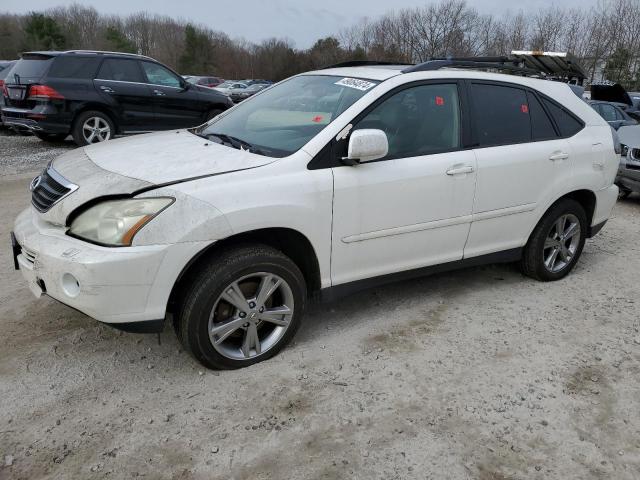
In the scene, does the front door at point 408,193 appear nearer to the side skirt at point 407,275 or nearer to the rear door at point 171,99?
the side skirt at point 407,275

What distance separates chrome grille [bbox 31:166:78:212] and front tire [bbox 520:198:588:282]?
3453mm

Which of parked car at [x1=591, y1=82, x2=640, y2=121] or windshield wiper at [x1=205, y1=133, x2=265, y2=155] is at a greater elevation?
parked car at [x1=591, y1=82, x2=640, y2=121]

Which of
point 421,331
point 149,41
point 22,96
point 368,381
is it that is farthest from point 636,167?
point 149,41

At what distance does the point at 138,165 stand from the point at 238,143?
2.24 feet

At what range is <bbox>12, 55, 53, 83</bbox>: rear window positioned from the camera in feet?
30.4

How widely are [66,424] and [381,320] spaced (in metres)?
2.08

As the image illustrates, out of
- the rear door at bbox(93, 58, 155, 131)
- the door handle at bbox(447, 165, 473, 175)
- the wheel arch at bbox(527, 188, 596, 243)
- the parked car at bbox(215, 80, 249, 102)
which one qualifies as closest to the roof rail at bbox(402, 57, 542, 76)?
the door handle at bbox(447, 165, 473, 175)

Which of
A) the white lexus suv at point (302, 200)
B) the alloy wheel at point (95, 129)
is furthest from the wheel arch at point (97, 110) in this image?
the white lexus suv at point (302, 200)

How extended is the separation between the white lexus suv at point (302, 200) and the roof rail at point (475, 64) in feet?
0.12

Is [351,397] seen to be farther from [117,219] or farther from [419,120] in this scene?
[419,120]

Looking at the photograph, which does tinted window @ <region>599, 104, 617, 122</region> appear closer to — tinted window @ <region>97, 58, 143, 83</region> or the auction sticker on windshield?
tinted window @ <region>97, 58, 143, 83</region>

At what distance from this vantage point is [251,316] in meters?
3.07

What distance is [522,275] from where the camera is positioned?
470 centimetres

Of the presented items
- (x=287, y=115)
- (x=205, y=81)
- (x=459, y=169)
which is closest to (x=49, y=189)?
(x=287, y=115)
